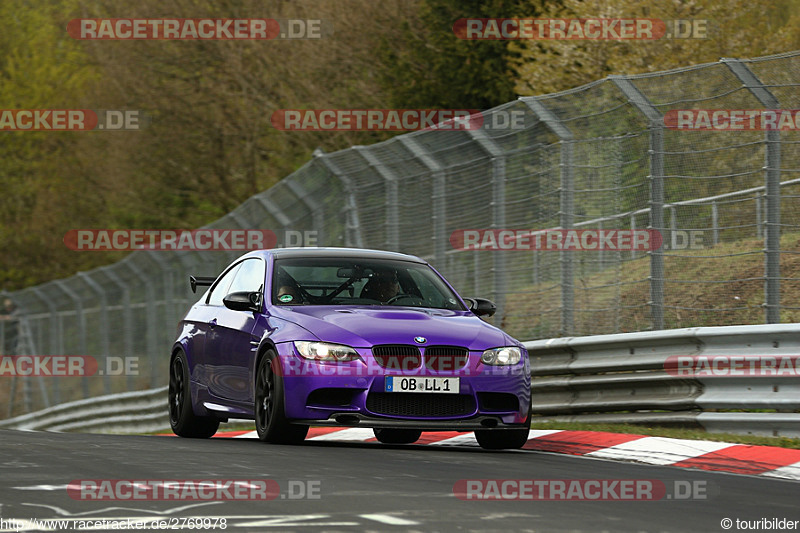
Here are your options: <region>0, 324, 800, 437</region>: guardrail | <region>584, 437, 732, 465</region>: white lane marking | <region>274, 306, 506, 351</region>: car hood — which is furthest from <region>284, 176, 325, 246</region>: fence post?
<region>584, 437, 732, 465</region>: white lane marking

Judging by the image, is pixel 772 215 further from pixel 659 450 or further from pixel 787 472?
pixel 787 472

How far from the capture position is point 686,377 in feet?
35.8

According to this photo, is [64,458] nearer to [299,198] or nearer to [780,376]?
[780,376]

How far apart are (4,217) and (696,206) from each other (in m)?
47.5

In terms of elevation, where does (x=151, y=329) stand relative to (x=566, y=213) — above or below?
below

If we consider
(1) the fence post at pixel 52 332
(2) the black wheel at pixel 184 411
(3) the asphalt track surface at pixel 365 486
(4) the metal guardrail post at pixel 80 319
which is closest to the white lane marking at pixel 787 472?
(3) the asphalt track surface at pixel 365 486

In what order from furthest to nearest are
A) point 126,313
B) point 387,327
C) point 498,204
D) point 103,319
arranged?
point 103,319
point 126,313
point 498,204
point 387,327

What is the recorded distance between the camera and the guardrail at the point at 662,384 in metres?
10.2

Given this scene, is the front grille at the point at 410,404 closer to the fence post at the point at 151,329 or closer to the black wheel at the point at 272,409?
the black wheel at the point at 272,409

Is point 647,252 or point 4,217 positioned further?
point 4,217

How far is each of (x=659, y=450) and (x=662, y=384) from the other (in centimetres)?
120

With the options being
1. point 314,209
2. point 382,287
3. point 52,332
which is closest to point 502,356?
point 382,287

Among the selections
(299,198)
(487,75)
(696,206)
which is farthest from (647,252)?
(487,75)

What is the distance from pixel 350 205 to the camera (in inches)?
683
